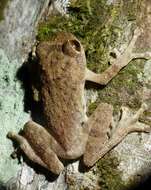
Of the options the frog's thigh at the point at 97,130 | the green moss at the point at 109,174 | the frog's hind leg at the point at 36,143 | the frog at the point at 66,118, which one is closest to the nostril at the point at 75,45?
the frog at the point at 66,118

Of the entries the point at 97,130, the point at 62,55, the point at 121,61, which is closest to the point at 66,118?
the point at 97,130

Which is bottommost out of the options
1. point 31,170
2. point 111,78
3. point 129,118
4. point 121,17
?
point 31,170

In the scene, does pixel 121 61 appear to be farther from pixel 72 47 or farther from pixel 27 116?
pixel 27 116

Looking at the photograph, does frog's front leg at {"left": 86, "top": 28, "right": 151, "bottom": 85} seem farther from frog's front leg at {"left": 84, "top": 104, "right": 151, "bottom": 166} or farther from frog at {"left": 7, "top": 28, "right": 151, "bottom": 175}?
frog's front leg at {"left": 84, "top": 104, "right": 151, "bottom": 166}

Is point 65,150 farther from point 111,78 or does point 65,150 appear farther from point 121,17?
point 121,17

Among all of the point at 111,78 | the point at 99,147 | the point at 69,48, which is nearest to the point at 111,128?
the point at 99,147

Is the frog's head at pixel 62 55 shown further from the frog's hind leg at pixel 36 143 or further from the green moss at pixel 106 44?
the frog's hind leg at pixel 36 143
